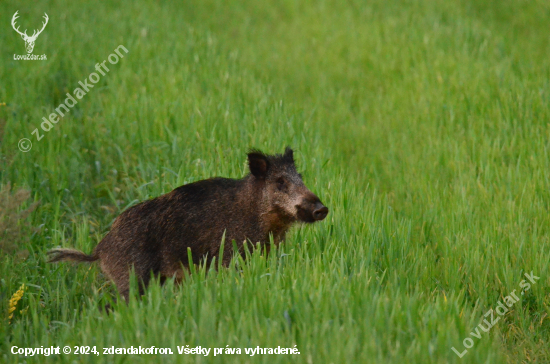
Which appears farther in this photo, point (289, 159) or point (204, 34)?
point (204, 34)

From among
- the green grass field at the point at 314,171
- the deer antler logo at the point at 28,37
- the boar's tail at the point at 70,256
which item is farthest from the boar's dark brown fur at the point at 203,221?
the deer antler logo at the point at 28,37

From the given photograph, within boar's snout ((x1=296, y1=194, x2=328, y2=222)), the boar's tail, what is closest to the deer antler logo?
the boar's tail

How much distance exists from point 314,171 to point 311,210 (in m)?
1.86

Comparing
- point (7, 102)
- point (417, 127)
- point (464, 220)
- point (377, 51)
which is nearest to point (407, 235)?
point (464, 220)

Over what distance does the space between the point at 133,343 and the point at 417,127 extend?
20.2 feet

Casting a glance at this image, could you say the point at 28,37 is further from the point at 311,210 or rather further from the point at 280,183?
the point at 311,210

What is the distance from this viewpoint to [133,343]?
3594 millimetres

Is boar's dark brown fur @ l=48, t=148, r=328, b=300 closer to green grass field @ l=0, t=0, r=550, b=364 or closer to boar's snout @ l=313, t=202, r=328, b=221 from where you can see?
boar's snout @ l=313, t=202, r=328, b=221

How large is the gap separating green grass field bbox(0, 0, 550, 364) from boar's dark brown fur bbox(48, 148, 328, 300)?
30 cm

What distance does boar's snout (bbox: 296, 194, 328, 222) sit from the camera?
467cm

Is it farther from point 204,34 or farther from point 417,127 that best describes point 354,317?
point 204,34

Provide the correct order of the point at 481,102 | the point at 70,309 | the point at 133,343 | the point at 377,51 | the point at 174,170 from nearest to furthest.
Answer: the point at 133,343
the point at 70,309
the point at 174,170
the point at 481,102
the point at 377,51

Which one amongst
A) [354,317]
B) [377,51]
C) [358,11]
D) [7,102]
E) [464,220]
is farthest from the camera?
[358,11]

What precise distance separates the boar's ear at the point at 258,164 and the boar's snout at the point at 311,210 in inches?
19.7
